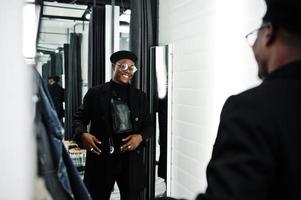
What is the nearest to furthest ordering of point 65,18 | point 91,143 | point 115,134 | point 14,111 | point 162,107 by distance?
point 14,111
point 91,143
point 115,134
point 162,107
point 65,18

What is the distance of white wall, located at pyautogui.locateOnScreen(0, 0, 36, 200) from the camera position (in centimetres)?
49

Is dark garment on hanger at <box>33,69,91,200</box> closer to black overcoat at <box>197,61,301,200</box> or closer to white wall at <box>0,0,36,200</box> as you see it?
white wall at <box>0,0,36,200</box>

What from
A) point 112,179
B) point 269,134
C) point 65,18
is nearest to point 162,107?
point 112,179

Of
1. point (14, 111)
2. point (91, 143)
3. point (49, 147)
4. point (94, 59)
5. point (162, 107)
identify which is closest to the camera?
point (14, 111)

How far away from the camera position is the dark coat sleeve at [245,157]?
28.2 inches

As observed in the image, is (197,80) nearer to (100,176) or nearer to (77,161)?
(100,176)

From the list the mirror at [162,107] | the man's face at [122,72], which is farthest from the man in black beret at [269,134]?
the mirror at [162,107]

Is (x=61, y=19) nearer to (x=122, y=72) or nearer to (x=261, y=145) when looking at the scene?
(x=122, y=72)

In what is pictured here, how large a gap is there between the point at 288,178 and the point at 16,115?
1.95 feet

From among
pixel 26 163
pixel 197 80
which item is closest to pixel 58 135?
pixel 26 163

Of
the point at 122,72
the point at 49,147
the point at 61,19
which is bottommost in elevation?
the point at 49,147

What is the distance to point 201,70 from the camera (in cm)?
214

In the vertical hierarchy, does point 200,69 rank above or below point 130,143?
above

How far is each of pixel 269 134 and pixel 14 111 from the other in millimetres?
524
